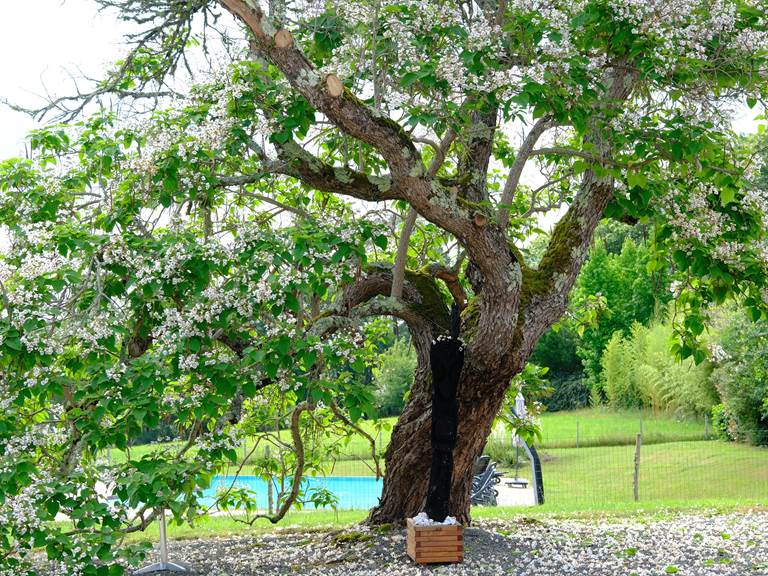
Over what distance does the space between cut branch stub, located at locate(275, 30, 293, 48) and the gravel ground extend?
309 centimetres

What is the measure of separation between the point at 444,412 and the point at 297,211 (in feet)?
5.21

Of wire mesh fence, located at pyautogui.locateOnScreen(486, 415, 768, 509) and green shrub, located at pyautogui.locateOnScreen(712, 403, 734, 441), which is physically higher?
green shrub, located at pyautogui.locateOnScreen(712, 403, 734, 441)

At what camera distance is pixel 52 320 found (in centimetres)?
434

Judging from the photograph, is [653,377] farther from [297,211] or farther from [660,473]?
[297,211]

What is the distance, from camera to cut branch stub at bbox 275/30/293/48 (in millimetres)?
4238

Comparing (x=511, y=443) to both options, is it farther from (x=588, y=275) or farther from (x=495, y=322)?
(x=495, y=322)

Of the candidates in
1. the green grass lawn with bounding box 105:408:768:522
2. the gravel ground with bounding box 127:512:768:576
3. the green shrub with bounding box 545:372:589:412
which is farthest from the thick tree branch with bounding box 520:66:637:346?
the green shrub with bounding box 545:372:589:412

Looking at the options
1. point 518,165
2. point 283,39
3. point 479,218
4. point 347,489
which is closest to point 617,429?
point 347,489

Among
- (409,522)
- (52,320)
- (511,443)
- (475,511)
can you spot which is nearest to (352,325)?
(409,522)

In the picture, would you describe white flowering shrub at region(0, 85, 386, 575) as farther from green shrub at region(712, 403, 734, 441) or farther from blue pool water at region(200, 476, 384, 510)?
green shrub at region(712, 403, 734, 441)

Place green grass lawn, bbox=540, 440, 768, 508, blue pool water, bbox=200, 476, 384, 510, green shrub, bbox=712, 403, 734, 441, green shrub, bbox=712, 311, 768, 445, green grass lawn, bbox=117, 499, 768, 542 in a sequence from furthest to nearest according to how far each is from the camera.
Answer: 1. green shrub, bbox=712, 403, 734, 441
2. blue pool water, bbox=200, 476, 384, 510
3. green grass lawn, bbox=540, 440, 768, 508
4. green shrub, bbox=712, 311, 768, 445
5. green grass lawn, bbox=117, 499, 768, 542

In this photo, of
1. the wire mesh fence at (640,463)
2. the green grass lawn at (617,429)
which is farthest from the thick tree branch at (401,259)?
the green grass lawn at (617,429)

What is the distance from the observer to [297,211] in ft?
18.5

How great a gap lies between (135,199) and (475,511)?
17.9 feet
